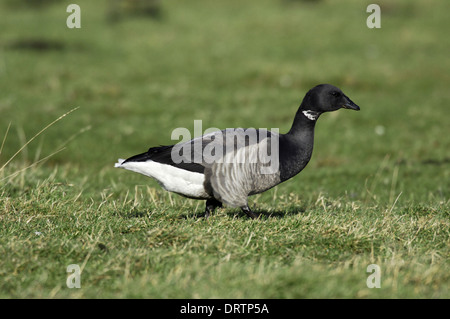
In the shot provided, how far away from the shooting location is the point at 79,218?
7.14 meters

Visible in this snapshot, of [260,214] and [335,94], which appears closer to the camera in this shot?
[260,214]

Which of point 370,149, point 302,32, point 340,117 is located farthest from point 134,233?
point 302,32

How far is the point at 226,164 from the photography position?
718 centimetres

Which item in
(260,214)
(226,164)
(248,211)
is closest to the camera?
(226,164)

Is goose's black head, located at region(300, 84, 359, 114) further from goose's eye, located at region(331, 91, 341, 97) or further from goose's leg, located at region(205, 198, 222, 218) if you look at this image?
goose's leg, located at region(205, 198, 222, 218)

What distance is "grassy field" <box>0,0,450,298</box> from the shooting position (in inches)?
225

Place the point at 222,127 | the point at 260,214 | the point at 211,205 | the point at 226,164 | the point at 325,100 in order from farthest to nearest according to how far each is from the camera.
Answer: the point at 222,127, the point at 211,205, the point at 325,100, the point at 260,214, the point at 226,164

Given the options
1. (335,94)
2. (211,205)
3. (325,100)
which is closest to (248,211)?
(211,205)

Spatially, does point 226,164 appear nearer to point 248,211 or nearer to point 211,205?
point 248,211

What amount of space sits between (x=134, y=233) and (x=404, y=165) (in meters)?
8.58

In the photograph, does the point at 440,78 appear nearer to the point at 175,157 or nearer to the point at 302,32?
the point at 302,32

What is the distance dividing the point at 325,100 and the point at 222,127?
8459 mm

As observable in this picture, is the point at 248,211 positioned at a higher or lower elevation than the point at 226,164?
lower

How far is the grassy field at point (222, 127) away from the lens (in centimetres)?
570
